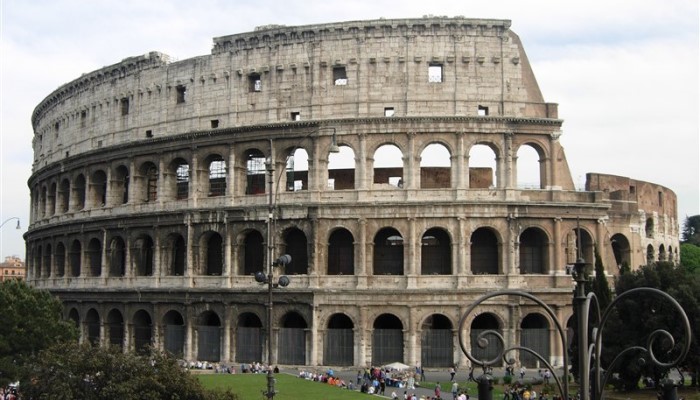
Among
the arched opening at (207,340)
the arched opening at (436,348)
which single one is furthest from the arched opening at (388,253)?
the arched opening at (207,340)

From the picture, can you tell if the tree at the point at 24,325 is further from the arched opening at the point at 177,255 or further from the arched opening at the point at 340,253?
the arched opening at the point at 340,253

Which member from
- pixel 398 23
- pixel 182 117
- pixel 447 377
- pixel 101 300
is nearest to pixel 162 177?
pixel 182 117

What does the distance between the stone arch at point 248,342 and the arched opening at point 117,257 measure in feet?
29.6

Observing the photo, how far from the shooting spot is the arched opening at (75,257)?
46.1 m

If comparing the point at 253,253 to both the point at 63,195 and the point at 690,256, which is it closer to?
the point at 63,195

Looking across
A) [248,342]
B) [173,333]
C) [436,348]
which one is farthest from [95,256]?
[436,348]

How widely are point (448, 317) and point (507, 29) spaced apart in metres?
13.5

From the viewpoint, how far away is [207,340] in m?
39.1

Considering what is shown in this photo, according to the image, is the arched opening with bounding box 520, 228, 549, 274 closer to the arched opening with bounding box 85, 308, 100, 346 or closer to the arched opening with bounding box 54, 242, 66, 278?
the arched opening with bounding box 85, 308, 100, 346

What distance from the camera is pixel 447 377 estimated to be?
34.1m

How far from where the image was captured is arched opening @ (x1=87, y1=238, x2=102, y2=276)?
4481cm

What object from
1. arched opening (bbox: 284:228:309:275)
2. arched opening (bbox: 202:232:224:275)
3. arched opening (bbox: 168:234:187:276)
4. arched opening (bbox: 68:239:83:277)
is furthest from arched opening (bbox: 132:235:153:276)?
arched opening (bbox: 284:228:309:275)

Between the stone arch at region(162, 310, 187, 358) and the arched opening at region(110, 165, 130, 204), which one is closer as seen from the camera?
the stone arch at region(162, 310, 187, 358)

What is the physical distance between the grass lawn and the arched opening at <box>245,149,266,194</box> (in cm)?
1092
